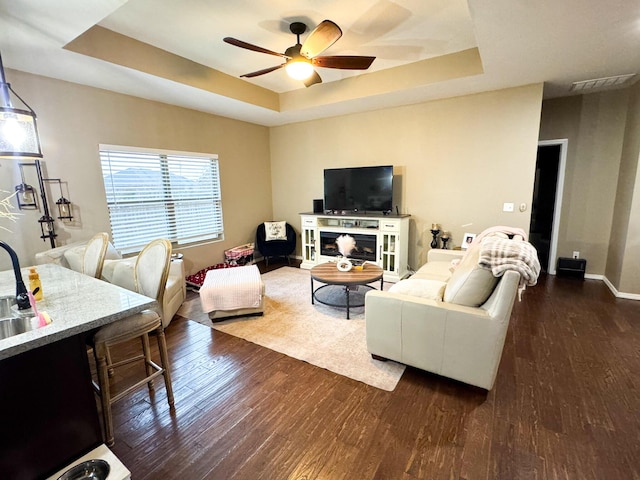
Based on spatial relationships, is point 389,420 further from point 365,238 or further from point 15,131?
point 365,238

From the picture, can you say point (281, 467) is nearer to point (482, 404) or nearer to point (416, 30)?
point (482, 404)

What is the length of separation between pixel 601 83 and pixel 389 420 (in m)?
4.70

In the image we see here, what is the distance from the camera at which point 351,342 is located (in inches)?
110

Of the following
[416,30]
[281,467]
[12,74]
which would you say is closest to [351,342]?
[281,467]

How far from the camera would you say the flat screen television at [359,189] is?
4688 millimetres

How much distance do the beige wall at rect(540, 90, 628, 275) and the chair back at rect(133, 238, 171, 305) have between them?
538 centimetres

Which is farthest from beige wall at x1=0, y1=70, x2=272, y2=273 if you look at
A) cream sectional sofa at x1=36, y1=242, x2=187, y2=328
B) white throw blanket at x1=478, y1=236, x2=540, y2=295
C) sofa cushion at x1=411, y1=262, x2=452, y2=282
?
white throw blanket at x1=478, y1=236, x2=540, y2=295

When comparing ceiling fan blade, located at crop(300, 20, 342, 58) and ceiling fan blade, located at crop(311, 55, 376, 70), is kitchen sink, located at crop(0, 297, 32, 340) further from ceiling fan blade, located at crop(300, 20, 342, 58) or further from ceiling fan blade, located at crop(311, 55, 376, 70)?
ceiling fan blade, located at crop(311, 55, 376, 70)

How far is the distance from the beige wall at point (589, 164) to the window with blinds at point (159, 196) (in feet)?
17.7

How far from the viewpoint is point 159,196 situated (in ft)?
14.3

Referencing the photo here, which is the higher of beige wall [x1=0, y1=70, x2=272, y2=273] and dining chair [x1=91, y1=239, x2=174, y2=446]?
beige wall [x1=0, y1=70, x2=272, y2=273]

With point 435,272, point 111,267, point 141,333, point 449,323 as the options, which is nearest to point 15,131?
point 141,333

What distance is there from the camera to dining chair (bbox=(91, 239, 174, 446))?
170 centimetres

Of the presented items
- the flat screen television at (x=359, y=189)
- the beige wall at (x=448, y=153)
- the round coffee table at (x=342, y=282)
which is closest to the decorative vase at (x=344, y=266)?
the round coffee table at (x=342, y=282)
